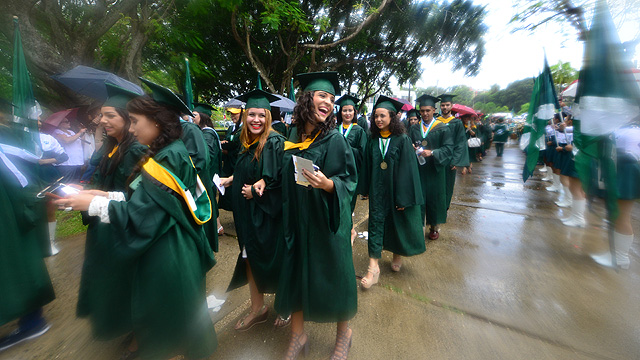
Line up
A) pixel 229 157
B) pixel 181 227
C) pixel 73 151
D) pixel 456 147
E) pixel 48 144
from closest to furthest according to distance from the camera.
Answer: pixel 181 227 < pixel 48 144 < pixel 456 147 < pixel 229 157 < pixel 73 151

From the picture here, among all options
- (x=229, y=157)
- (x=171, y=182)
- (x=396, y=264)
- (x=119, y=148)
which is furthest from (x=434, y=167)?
(x=119, y=148)

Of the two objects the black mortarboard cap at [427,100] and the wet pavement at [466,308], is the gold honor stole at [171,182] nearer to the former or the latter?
the wet pavement at [466,308]

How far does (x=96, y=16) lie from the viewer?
18.5 ft

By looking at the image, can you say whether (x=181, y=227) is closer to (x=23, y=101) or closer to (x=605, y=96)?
(x=23, y=101)

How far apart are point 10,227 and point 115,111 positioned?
1326 millimetres

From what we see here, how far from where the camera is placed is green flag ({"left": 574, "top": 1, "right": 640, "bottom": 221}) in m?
1.53

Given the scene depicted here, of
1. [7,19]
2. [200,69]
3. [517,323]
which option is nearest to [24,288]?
[517,323]

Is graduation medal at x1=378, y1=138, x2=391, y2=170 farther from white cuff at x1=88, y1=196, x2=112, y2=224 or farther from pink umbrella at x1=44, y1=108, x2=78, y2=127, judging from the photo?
pink umbrella at x1=44, y1=108, x2=78, y2=127

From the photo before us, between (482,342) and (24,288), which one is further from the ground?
(24,288)

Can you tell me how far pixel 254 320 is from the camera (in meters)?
2.38

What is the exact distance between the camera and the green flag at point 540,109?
287cm

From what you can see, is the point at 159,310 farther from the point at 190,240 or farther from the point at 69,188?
the point at 69,188

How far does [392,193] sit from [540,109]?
1960 millimetres

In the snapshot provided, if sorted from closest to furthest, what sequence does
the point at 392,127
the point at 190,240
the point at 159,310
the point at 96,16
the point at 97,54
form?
1. the point at 159,310
2. the point at 190,240
3. the point at 392,127
4. the point at 96,16
5. the point at 97,54
